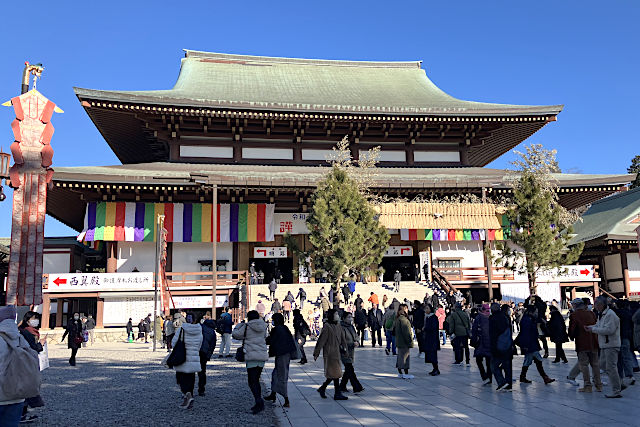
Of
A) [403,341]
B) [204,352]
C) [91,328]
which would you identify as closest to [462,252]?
[403,341]

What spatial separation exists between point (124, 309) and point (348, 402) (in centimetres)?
1764

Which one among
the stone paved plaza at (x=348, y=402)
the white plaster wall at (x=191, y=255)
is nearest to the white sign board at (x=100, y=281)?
the white plaster wall at (x=191, y=255)

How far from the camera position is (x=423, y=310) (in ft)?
44.9

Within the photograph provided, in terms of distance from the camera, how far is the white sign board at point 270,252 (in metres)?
28.2

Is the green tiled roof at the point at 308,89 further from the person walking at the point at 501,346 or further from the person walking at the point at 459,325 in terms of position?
the person walking at the point at 501,346

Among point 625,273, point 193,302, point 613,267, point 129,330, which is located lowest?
point 129,330

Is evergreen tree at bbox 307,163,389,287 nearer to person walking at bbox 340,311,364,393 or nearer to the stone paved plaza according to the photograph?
the stone paved plaza

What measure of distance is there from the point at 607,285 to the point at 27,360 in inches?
1277

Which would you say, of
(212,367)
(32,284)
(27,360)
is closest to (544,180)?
(212,367)

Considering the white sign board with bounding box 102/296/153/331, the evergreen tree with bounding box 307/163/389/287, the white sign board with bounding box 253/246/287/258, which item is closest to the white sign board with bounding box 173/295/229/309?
the white sign board with bounding box 102/296/153/331

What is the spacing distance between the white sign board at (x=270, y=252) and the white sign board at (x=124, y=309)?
266 inches

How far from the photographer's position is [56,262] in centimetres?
2761

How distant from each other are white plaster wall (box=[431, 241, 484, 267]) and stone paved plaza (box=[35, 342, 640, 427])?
17206mm

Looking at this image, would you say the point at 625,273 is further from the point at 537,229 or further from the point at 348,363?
the point at 348,363
